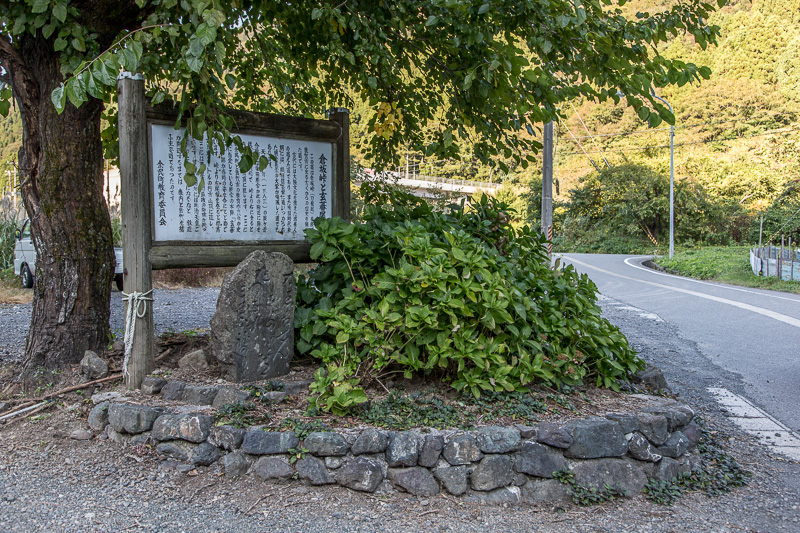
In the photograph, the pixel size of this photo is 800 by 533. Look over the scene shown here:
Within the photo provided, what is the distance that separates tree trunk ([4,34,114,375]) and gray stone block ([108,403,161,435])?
3.79ft

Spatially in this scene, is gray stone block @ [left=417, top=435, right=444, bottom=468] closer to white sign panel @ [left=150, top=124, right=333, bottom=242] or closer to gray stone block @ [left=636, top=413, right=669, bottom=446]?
gray stone block @ [left=636, top=413, right=669, bottom=446]

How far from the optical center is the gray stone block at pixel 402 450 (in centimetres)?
317

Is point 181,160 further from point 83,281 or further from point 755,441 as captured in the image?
point 755,441

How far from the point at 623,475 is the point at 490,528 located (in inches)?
39.1

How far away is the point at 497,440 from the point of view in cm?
323

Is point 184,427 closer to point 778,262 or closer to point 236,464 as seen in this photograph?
point 236,464

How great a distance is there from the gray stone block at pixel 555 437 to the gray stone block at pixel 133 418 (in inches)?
92.9

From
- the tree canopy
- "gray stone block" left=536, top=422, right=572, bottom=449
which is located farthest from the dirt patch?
the tree canopy

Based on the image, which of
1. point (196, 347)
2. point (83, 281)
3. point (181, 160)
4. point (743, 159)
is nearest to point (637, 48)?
point (181, 160)

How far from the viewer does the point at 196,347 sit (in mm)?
4789

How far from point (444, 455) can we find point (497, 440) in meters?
0.32

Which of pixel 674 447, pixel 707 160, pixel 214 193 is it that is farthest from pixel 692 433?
pixel 707 160

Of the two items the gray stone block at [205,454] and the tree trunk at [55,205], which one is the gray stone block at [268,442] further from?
the tree trunk at [55,205]

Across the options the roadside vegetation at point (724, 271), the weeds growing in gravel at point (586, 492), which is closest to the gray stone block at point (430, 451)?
the weeds growing in gravel at point (586, 492)
